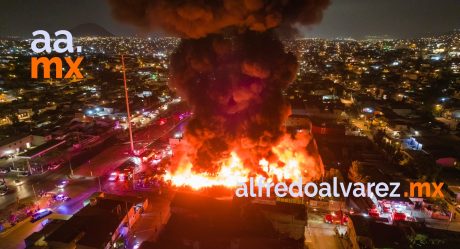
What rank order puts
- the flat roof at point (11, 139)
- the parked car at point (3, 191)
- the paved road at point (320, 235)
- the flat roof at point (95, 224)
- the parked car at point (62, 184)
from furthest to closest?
the flat roof at point (11, 139) → the parked car at point (62, 184) → the parked car at point (3, 191) → the paved road at point (320, 235) → the flat roof at point (95, 224)

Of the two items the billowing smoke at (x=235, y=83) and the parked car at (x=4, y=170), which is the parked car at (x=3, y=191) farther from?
the billowing smoke at (x=235, y=83)

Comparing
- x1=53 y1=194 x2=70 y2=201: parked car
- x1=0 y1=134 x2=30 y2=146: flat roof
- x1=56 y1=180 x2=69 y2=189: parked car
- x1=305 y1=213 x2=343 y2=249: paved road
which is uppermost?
x1=0 y1=134 x2=30 y2=146: flat roof

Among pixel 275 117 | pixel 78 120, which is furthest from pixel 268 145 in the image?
pixel 78 120

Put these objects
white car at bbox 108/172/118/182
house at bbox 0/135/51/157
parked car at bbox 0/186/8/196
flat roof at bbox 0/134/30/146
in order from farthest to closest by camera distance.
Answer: flat roof at bbox 0/134/30/146 < house at bbox 0/135/51/157 < white car at bbox 108/172/118/182 < parked car at bbox 0/186/8/196

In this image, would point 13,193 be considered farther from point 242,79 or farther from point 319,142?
point 319,142

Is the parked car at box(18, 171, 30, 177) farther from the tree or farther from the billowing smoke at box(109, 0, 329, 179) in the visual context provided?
the tree

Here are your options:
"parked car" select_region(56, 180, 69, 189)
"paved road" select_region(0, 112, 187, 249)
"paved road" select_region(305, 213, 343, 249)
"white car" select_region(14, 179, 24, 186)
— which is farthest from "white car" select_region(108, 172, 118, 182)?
Answer: "paved road" select_region(305, 213, 343, 249)

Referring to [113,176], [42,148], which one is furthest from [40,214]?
[42,148]

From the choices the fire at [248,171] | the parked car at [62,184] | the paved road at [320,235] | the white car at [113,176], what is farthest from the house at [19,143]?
the paved road at [320,235]

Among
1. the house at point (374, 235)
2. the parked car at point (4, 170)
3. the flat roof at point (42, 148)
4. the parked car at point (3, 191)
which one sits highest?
the flat roof at point (42, 148)
